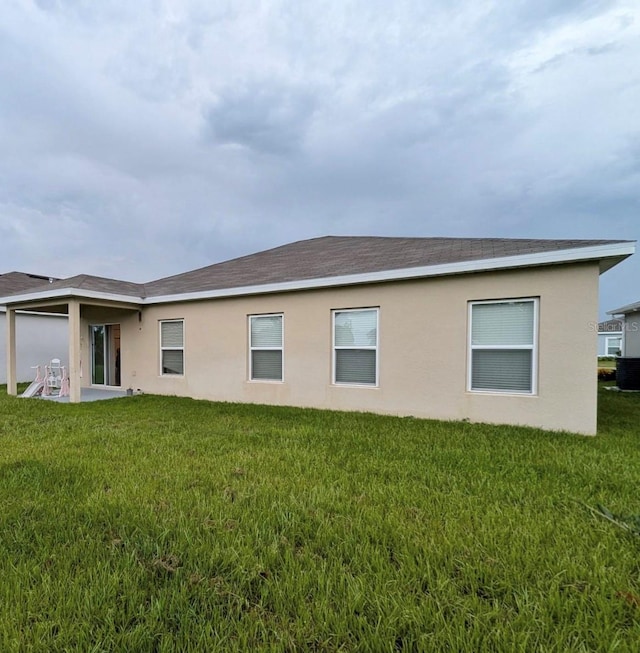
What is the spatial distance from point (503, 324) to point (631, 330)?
13.9 m

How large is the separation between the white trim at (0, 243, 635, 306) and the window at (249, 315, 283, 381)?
74 centimetres

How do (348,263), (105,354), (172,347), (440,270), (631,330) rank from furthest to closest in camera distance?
1. (631,330)
2. (105,354)
3. (172,347)
4. (348,263)
5. (440,270)

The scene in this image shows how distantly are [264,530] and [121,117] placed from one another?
44.5 ft

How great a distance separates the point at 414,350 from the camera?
23.3 ft

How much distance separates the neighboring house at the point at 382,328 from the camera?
5.93m

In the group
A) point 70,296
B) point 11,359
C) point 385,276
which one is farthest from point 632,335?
point 11,359

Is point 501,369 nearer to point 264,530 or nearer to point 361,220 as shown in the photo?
point 264,530

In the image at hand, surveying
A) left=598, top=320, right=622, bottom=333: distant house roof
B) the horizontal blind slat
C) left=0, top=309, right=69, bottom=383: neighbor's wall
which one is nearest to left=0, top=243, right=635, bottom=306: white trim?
the horizontal blind slat

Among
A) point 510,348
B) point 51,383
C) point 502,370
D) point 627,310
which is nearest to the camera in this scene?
point 510,348

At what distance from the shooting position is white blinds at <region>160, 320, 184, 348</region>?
10203mm

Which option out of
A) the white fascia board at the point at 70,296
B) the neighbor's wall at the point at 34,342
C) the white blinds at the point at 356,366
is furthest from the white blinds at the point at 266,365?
the neighbor's wall at the point at 34,342

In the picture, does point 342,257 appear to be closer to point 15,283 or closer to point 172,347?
point 172,347

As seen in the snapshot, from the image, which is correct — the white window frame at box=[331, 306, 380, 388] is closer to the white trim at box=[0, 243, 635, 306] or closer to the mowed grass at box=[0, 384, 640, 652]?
the white trim at box=[0, 243, 635, 306]

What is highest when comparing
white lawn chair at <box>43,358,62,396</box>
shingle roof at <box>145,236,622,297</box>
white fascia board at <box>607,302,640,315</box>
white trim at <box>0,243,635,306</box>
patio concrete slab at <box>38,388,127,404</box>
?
shingle roof at <box>145,236,622,297</box>
